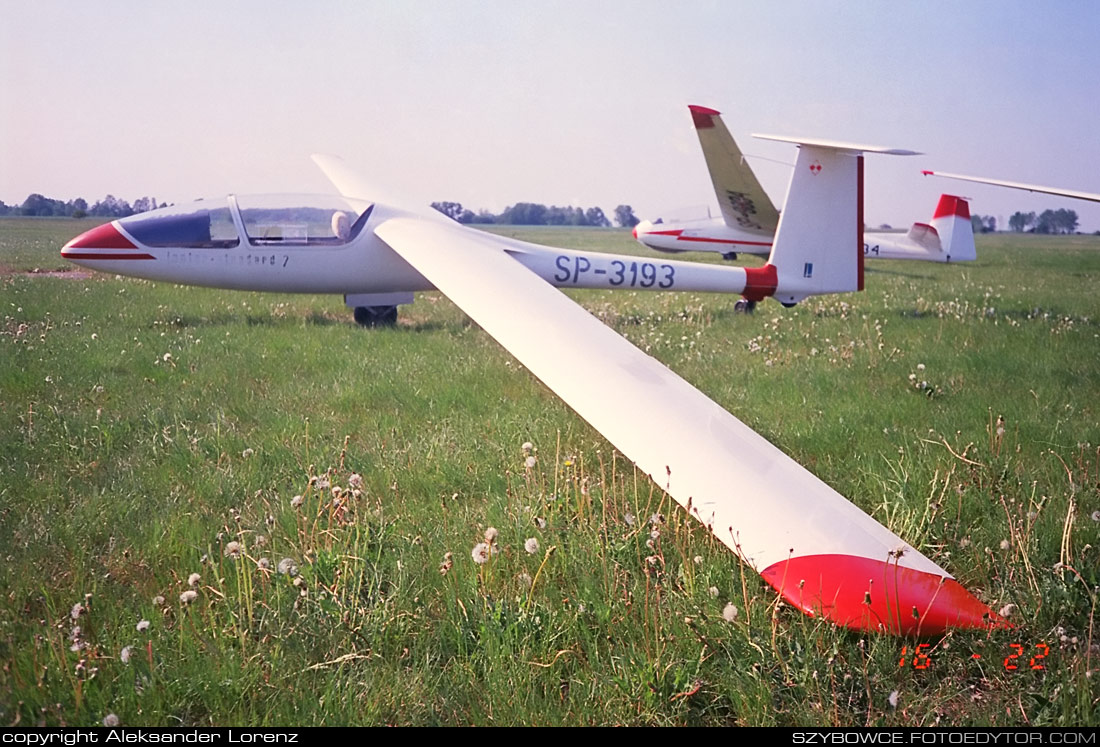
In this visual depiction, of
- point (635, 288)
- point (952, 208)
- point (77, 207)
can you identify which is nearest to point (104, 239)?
point (77, 207)

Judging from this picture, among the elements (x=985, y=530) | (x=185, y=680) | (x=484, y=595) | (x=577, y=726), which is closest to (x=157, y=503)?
(x=185, y=680)

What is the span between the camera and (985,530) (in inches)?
99.5

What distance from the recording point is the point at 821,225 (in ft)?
24.5

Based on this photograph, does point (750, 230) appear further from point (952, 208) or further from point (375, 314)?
point (375, 314)

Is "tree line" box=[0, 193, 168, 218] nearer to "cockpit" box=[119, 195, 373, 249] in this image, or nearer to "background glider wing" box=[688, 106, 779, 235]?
"cockpit" box=[119, 195, 373, 249]

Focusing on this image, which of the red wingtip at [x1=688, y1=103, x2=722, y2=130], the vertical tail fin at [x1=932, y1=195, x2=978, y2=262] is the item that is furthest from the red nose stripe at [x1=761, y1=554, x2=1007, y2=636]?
the vertical tail fin at [x1=932, y1=195, x2=978, y2=262]

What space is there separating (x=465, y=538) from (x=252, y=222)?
500cm

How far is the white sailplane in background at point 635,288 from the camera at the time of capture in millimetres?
1761

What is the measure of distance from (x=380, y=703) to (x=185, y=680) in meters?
0.45

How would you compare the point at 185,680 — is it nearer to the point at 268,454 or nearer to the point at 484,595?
the point at 484,595

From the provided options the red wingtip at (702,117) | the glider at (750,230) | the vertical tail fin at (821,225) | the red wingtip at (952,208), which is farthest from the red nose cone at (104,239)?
the red wingtip at (952,208)

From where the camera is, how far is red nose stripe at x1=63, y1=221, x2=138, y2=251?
6137 millimetres

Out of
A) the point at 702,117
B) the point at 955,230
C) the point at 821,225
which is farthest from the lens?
the point at 955,230

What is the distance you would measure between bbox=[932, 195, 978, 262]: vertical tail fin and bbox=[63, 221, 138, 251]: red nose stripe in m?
12.9
